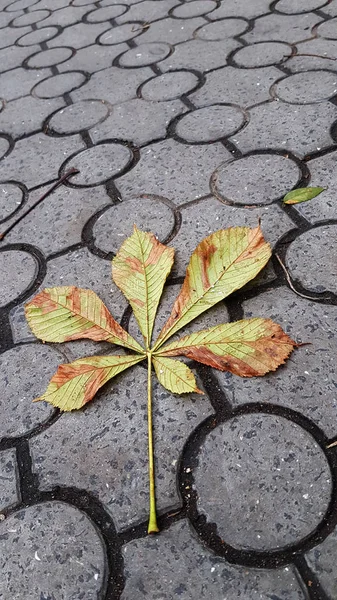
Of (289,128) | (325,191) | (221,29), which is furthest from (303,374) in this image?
(221,29)

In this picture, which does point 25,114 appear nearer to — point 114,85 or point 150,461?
point 114,85

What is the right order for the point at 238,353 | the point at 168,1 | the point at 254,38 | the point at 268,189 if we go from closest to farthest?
1. the point at 238,353
2. the point at 268,189
3. the point at 254,38
4. the point at 168,1

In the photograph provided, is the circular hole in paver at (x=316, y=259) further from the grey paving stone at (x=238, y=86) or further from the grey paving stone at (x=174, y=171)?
the grey paving stone at (x=238, y=86)

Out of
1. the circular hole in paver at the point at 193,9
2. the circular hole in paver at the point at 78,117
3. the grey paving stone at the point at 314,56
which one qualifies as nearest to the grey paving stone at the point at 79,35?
the circular hole in paver at the point at 193,9

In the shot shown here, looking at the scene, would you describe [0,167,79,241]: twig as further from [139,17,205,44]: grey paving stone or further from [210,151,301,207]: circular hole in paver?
[139,17,205,44]: grey paving stone

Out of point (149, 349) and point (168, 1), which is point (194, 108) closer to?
point (149, 349)


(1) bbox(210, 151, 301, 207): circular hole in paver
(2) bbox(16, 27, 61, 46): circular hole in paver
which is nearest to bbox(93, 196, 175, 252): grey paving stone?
(1) bbox(210, 151, 301, 207): circular hole in paver

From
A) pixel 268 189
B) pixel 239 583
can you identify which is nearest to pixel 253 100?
pixel 268 189
